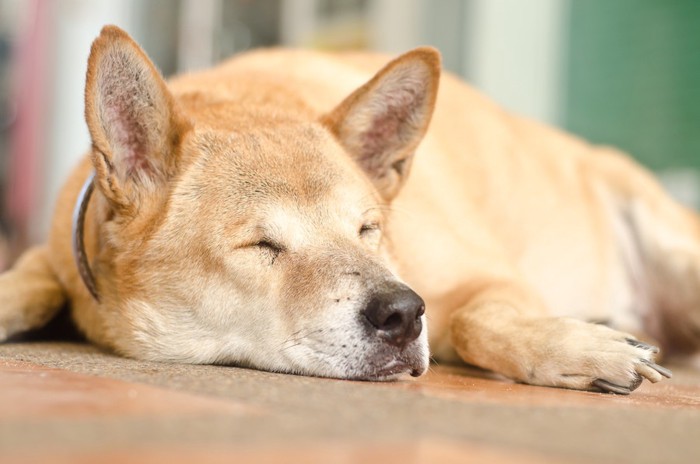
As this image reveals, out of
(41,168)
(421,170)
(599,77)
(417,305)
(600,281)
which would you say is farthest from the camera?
(41,168)

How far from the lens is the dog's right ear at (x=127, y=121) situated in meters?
1.80

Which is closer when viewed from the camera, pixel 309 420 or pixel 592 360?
pixel 309 420

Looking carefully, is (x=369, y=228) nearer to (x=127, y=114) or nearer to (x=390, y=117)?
(x=390, y=117)

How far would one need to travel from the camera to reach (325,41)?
7.41 m

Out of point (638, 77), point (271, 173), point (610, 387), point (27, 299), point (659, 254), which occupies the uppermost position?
point (271, 173)

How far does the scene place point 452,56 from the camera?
5941 millimetres

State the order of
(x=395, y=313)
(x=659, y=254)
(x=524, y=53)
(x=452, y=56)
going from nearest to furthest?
(x=395, y=313), (x=659, y=254), (x=524, y=53), (x=452, y=56)

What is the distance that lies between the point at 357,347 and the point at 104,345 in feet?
2.46

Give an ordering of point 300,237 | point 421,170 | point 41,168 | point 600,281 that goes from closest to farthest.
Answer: point 300,237 < point 421,170 < point 600,281 < point 41,168

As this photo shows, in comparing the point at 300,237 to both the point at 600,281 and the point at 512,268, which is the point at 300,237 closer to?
the point at 512,268

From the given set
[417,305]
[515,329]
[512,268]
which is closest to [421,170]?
[512,268]

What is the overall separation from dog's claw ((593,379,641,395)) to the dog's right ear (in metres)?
1.02

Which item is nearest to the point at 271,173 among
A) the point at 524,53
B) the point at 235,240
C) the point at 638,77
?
the point at 235,240

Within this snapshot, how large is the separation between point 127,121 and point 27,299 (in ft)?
1.90
